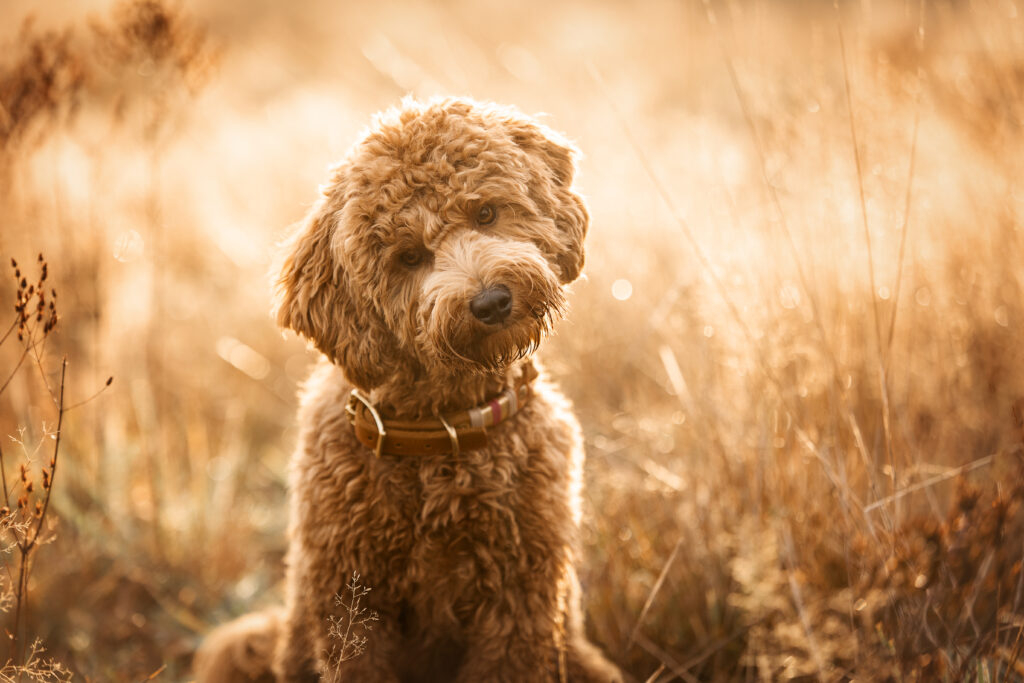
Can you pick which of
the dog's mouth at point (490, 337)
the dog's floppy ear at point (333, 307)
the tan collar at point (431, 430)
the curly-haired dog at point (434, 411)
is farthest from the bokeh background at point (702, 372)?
the dog's mouth at point (490, 337)

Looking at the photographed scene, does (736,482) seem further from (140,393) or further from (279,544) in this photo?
(140,393)

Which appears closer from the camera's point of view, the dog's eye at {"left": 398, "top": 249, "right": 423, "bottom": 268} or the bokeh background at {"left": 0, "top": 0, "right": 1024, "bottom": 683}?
the dog's eye at {"left": 398, "top": 249, "right": 423, "bottom": 268}

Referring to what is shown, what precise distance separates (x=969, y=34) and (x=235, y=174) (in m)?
6.99

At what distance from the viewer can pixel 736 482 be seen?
325 cm

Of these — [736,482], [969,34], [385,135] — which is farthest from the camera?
[969,34]

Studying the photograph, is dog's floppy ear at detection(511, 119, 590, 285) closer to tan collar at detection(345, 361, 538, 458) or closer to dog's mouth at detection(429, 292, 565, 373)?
dog's mouth at detection(429, 292, 565, 373)

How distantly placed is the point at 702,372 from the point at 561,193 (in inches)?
52.2

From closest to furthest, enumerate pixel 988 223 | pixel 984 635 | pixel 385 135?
pixel 385 135, pixel 984 635, pixel 988 223

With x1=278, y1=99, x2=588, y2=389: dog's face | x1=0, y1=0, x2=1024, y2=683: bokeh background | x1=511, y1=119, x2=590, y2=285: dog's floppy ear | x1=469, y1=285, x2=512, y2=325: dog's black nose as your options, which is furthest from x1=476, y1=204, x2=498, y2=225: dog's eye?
x1=0, y1=0, x2=1024, y2=683: bokeh background

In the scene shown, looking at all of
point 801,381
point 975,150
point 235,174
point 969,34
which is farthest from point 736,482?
point 235,174

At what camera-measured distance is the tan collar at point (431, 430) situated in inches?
89.3

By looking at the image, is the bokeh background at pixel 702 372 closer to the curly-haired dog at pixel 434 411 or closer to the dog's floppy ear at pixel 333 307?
the curly-haired dog at pixel 434 411

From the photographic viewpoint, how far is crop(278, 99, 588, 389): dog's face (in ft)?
6.98

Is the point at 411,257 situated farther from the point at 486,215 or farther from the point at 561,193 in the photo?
the point at 561,193
